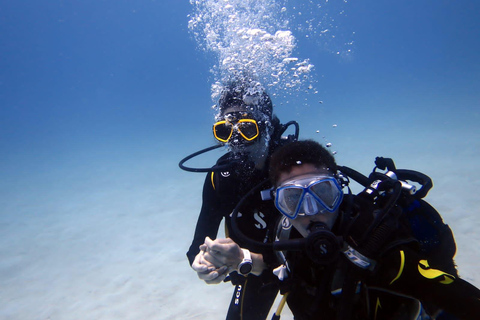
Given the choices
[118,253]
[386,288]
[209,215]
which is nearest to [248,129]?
[209,215]

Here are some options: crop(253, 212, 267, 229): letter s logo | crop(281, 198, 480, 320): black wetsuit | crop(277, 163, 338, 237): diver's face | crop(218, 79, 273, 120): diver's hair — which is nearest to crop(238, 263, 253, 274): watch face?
crop(281, 198, 480, 320): black wetsuit

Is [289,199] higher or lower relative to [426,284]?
higher

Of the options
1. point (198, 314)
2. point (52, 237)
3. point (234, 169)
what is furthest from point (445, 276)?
point (52, 237)

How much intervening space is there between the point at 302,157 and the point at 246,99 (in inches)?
69.4

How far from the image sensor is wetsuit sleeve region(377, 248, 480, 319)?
1.46 meters

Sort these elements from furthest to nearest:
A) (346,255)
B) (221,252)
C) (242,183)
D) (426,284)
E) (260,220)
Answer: (242,183) → (260,220) → (221,252) → (346,255) → (426,284)

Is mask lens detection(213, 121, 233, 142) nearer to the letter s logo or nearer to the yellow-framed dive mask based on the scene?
the yellow-framed dive mask

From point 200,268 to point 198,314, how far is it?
4.17 metres

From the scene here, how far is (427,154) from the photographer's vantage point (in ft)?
46.9

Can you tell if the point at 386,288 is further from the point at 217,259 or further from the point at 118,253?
the point at 118,253

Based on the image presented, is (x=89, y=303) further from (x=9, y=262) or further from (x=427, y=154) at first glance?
(x=427, y=154)

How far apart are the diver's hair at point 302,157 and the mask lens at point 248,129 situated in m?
1.00

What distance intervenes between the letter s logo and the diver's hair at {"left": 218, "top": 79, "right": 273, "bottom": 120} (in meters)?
1.27

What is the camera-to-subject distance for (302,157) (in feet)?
6.81
